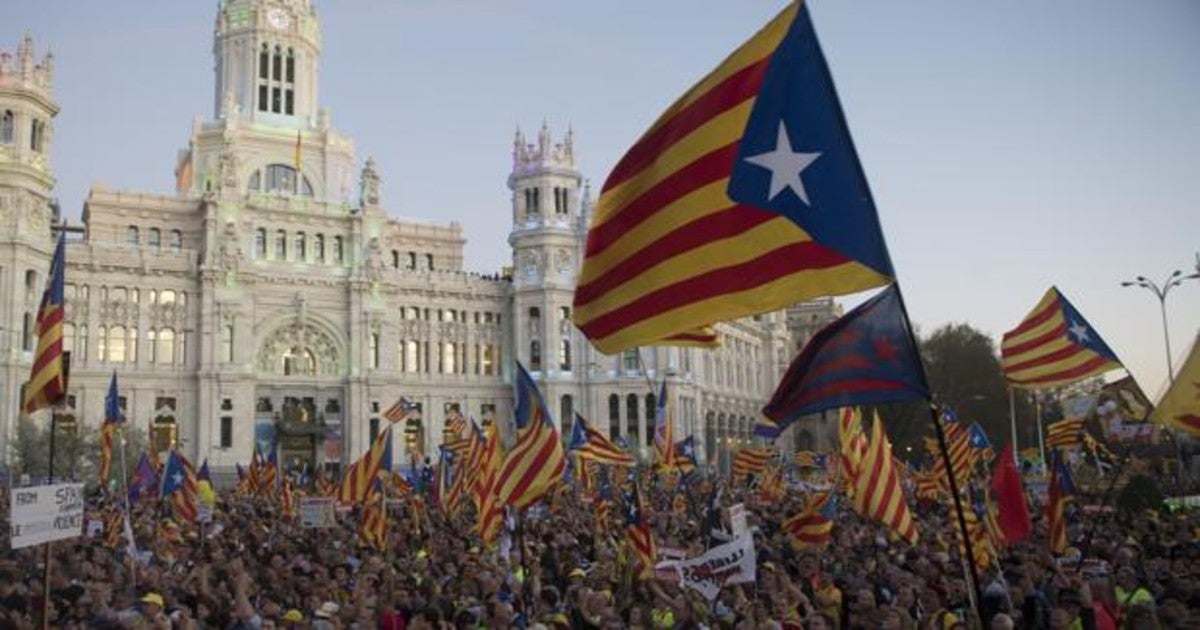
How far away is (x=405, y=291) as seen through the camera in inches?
2682

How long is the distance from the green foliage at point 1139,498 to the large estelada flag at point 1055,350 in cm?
951

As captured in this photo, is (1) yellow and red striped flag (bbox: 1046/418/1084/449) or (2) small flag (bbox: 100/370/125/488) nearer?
(1) yellow and red striped flag (bbox: 1046/418/1084/449)

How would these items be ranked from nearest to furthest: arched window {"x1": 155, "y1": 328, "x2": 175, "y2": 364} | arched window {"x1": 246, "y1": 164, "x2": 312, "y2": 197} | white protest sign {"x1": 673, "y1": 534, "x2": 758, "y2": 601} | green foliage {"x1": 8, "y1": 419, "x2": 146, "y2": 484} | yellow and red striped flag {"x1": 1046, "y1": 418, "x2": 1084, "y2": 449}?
1. white protest sign {"x1": 673, "y1": 534, "x2": 758, "y2": 601}
2. yellow and red striped flag {"x1": 1046, "y1": 418, "x2": 1084, "y2": 449}
3. green foliage {"x1": 8, "y1": 419, "x2": 146, "y2": 484}
4. arched window {"x1": 155, "y1": 328, "x2": 175, "y2": 364}
5. arched window {"x1": 246, "y1": 164, "x2": 312, "y2": 197}

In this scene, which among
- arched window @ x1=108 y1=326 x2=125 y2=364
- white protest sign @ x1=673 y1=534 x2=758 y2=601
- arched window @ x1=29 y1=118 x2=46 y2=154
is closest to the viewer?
white protest sign @ x1=673 y1=534 x2=758 y2=601

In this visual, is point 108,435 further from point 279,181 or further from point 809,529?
point 279,181

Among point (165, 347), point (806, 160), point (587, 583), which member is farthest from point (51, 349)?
point (165, 347)

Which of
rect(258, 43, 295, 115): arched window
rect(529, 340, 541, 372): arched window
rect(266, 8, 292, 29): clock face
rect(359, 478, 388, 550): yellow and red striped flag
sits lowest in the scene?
rect(359, 478, 388, 550): yellow and red striped flag

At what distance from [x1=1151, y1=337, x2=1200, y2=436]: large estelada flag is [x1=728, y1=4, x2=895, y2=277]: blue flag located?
905 cm

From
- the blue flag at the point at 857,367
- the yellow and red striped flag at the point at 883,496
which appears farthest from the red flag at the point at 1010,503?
the blue flag at the point at 857,367

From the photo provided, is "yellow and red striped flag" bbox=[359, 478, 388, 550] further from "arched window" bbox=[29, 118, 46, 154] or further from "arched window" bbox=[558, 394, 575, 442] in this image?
"arched window" bbox=[558, 394, 575, 442]

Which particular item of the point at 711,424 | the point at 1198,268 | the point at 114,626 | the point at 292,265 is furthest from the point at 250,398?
the point at 114,626

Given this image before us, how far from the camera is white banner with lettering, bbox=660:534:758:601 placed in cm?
1102

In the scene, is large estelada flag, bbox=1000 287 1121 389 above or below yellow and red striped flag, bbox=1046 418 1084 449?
above

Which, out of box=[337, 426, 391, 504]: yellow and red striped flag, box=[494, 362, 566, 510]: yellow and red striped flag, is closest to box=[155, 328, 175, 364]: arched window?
box=[337, 426, 391, 504]: yellow and red striped flag
